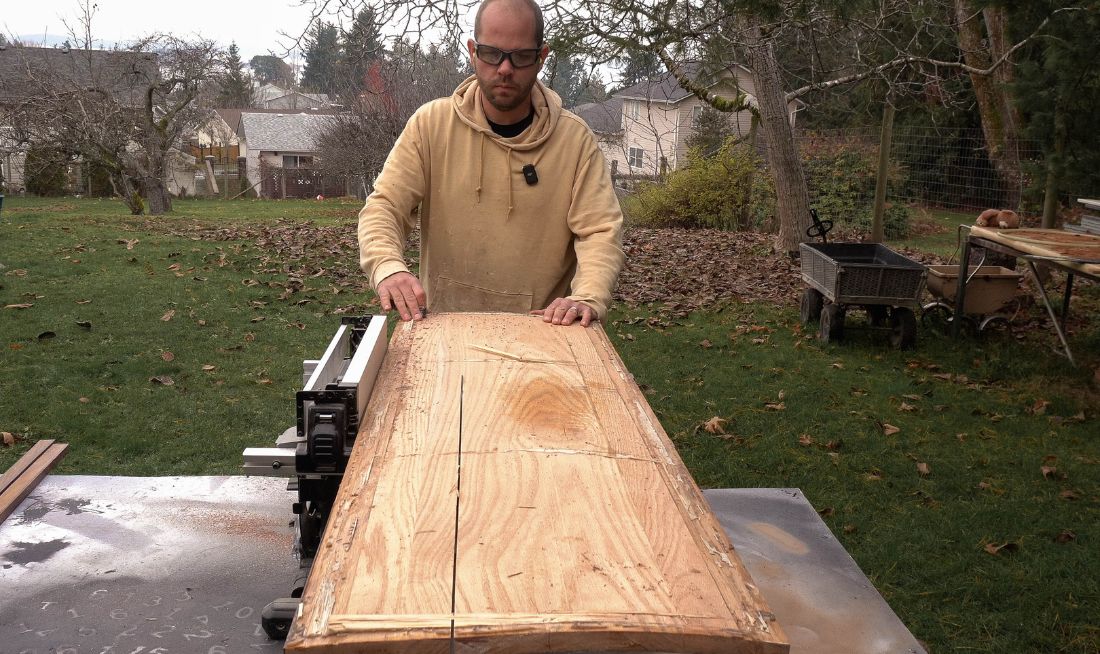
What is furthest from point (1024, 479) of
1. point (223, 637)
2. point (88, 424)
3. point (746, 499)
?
point (88, 424)

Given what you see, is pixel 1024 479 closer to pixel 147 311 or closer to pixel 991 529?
pixel 991 529

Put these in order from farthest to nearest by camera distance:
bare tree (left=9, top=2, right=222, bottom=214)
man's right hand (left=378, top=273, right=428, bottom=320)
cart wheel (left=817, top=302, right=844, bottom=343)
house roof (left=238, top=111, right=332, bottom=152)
Result: house roof (left=238, top=111, right=332, bottom=152) → bare tree (left=9, top=2, right=222, bottom=214) → cart wheel (left=817, top=302, right=844, bottom=343) → man's right hand (left=378, top=273, right=428, bottom=320)

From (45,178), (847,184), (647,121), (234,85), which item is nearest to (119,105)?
(45,178)

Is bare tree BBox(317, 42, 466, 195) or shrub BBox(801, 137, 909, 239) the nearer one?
shrub BBox(801, 137, 909, 239)

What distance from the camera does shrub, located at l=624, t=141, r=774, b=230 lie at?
19.0 meters

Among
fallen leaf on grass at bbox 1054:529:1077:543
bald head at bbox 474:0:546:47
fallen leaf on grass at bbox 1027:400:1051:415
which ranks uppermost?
bald head at bbox 474:0:546:47

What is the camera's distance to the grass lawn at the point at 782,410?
4.85 m

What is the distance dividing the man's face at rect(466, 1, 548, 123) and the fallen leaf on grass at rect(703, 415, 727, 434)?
373 centimetres

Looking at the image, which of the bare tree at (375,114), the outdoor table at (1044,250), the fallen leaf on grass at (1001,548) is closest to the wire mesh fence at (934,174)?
the outdoor table at (1044,250)

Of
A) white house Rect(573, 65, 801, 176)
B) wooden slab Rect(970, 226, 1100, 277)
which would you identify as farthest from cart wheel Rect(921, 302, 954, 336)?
white house Rect(573, 65, 801, 176)

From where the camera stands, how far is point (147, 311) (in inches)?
366

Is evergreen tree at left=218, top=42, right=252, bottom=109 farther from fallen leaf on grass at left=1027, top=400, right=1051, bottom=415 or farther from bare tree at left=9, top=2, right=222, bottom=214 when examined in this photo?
fallen leaf on grass at left=1027, top=400, right=1051, bottom=415

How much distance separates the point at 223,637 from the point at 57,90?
92.9ft

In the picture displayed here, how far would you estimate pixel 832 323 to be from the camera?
9.17 metres
